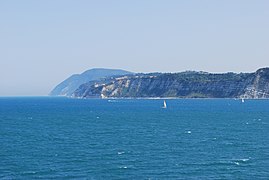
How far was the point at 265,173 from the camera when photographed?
82.4m

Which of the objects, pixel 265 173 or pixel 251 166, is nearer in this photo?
pixel 265 173

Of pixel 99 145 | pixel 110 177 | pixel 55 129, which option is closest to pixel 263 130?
pixel 99 145

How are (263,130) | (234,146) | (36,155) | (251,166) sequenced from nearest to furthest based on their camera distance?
1. (251,166)
2. (36,155)
3. (234,146)
4. (263,130)

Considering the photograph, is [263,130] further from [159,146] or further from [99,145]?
[99,145]

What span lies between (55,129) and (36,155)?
194ft

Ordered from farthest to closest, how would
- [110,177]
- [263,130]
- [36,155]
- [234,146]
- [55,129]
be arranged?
[55,129] → [263,130] → [234,146] → [36,155] → [110,177]

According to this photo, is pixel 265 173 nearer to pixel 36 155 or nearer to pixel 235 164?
pixel 235 164

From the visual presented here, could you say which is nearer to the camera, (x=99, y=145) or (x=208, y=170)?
(x=208, y=170)

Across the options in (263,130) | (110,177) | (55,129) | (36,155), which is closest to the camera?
(110,177)

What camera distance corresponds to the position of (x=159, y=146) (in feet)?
373

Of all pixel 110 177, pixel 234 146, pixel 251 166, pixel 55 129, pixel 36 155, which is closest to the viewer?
pixel 110 177

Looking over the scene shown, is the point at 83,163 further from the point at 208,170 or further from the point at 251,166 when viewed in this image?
the point at 251,166

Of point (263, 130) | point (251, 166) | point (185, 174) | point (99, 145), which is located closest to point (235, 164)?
point (251, 166)

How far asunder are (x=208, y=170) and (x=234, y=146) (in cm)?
2977
